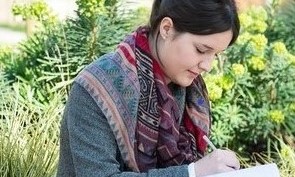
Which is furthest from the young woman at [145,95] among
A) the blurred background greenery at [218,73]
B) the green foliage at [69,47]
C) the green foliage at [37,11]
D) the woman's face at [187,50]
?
the green foliage at [37,11]

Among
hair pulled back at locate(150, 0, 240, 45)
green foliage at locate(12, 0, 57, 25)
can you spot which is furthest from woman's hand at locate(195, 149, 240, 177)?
green foliage at locate(12, 0, 57, 25)

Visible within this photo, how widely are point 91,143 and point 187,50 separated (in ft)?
1.25

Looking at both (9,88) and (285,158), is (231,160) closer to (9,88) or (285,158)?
(285,158)

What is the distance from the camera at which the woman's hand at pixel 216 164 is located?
238 centimetres

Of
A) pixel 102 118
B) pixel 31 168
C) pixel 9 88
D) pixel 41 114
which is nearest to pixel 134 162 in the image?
pixel 102 118

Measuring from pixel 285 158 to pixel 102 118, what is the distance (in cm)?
223

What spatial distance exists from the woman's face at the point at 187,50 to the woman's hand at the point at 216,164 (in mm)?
262

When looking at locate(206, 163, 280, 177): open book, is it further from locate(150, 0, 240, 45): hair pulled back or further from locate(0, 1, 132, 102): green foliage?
locate(0, 1, 132, 102): green foliage

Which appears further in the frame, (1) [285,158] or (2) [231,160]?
(1) [285,158]

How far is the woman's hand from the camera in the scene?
2379 mm

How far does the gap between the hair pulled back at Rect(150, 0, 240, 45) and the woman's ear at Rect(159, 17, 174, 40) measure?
1 centimetres

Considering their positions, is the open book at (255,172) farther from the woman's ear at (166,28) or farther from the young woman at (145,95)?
the woman's ear at (166,28)

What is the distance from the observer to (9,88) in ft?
15.7

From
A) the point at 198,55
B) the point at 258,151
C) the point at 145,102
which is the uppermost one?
the point at 198,55
